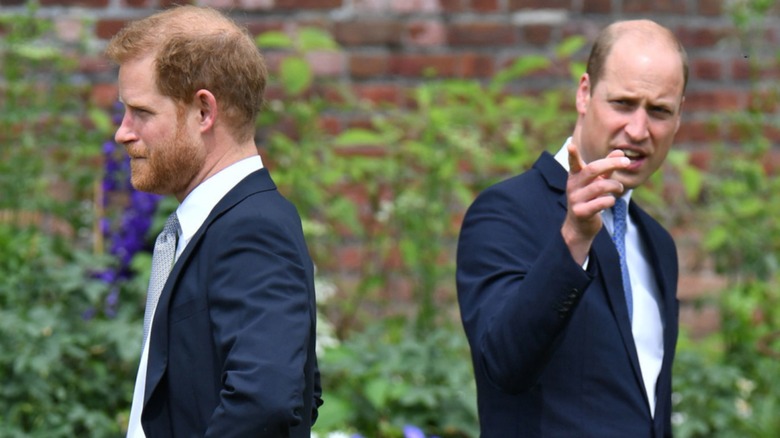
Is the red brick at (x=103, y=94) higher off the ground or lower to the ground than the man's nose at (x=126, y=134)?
lower

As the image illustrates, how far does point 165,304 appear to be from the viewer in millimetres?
2301

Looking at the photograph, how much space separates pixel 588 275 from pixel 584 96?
2.19 feet

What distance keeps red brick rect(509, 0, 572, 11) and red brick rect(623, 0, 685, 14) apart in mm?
263

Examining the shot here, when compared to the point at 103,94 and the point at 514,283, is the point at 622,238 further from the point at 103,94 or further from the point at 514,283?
the point at 103,94

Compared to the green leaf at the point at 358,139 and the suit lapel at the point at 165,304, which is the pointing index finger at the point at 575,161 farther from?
the green leaf at the point at 358,139

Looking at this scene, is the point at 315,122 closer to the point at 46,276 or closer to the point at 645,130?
the point at 46,276

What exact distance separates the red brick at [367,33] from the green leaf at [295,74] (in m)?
0.30

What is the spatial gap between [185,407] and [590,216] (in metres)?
0.83

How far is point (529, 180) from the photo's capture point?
2828mm

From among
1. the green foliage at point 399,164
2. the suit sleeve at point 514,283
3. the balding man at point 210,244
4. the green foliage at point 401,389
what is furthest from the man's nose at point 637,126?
the green foliage at point 399,164

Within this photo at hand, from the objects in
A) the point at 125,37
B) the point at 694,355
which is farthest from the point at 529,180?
the point at 694,355

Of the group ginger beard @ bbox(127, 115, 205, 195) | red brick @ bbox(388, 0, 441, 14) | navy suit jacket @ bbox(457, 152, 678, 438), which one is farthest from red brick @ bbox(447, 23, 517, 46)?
ginger beard @ bbox(127, 115, 205, 195)

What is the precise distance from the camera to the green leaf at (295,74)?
16.0 feet

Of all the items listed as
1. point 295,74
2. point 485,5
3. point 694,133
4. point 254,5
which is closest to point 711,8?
point 694,133
